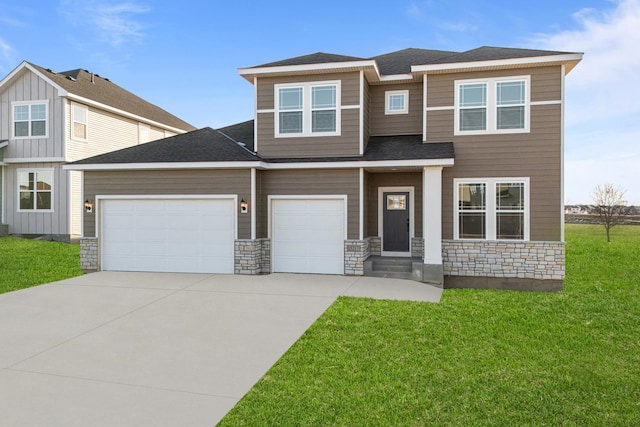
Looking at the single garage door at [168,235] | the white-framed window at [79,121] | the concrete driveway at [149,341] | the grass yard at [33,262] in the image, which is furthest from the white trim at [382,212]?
the white-framed window at [79,121]

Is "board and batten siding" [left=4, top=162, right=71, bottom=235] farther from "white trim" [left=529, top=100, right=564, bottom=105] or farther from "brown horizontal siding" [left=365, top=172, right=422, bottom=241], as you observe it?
"white trim" [left=529, top=100, right=564, bottom=105]

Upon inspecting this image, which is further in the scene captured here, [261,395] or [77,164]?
[77,164]

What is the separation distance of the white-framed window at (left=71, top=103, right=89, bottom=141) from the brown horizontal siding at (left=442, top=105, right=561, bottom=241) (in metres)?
15.4

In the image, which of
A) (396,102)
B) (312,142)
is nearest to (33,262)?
(312,142)

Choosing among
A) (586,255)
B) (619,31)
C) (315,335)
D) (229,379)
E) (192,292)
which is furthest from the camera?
(586,255)

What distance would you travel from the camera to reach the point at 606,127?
711 inches

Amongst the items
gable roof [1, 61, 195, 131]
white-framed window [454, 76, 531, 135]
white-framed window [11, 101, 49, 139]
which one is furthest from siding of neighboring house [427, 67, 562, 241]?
white-framed window [11, 101, 49, 139]

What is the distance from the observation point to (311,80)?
1147 cm

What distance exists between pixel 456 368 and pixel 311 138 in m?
7.81

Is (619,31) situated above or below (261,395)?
above

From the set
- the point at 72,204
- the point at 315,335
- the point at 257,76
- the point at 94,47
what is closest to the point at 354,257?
the point at 315,335

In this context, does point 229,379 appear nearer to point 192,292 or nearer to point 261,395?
point 261,395

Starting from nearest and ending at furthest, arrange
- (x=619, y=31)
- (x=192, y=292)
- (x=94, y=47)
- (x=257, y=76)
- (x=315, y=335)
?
(x=315, y=335)
(x=192, y=292)
(x=257, y=76)
(x=619, y=31)
(x=94, y=47)

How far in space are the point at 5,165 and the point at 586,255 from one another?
80.4 feet
